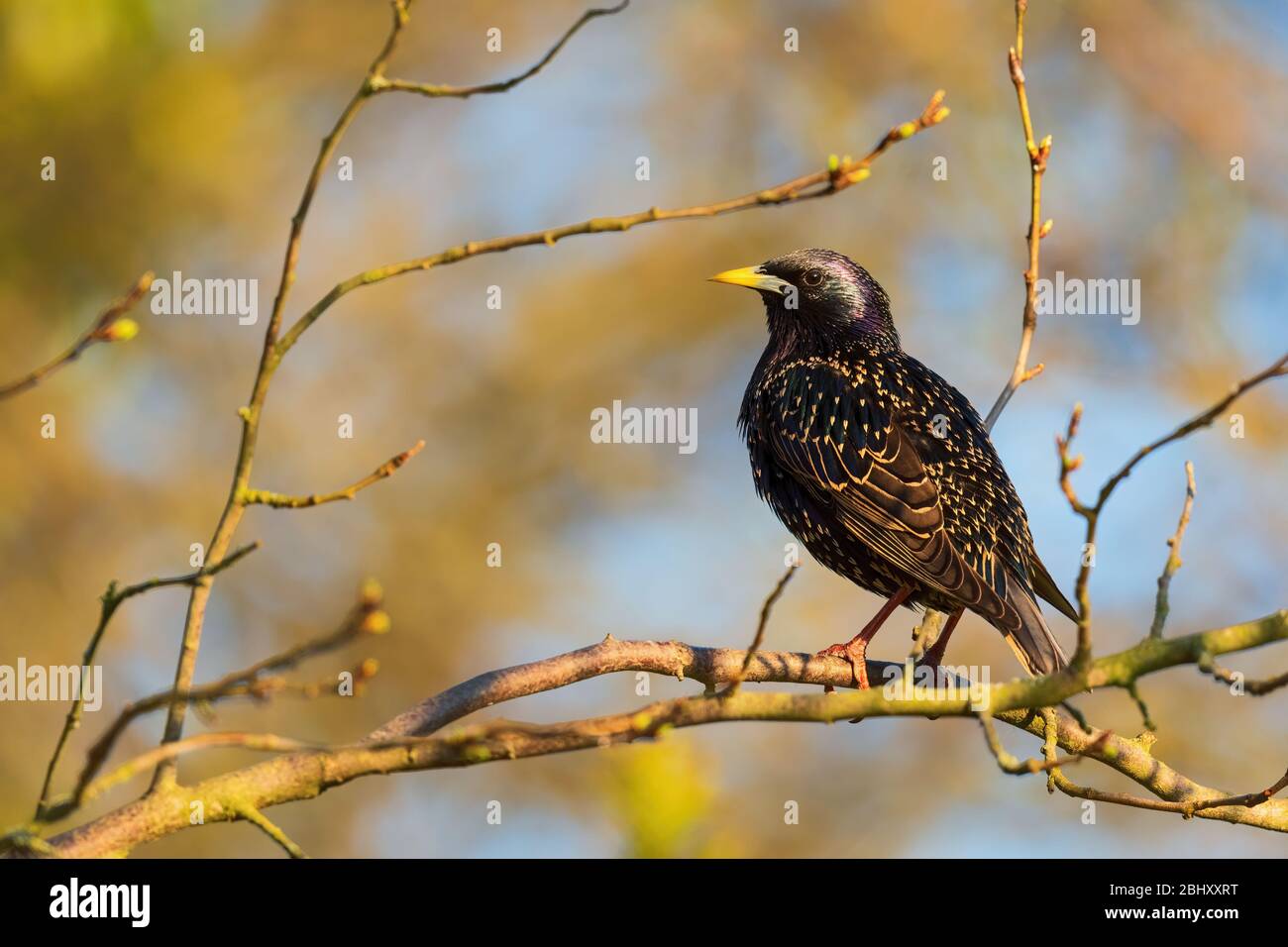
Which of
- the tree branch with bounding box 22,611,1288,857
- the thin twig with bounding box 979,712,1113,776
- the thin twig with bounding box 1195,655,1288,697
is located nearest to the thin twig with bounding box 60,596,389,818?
the tree branch with bounding box 22,611,1288,857

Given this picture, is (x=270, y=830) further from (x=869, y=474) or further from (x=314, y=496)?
(x=869, y=474)

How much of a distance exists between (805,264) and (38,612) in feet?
20.8

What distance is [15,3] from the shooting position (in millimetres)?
7469

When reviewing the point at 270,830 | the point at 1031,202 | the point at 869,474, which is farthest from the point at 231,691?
the point at 869,474

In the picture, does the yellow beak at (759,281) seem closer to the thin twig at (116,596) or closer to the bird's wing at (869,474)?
A: the bird's wing at (869,474)

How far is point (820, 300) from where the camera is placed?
21.8ft

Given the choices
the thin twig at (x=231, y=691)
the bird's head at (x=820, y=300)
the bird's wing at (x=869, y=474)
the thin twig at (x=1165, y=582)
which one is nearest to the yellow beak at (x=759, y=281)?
the bird's head at (x=820, y=300)

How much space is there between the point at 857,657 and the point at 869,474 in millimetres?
915

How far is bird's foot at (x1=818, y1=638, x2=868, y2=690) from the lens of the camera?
480 cm

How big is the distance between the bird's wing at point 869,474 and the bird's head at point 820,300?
0.40 metres

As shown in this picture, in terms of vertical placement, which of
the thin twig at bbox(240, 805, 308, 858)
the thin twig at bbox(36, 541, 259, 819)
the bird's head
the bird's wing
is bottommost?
the thin twig at bbox(240, 805, 308, 858)

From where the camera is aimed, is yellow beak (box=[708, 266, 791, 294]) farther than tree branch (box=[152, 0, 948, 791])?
Yes

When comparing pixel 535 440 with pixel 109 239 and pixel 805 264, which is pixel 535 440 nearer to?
pixel 109 239

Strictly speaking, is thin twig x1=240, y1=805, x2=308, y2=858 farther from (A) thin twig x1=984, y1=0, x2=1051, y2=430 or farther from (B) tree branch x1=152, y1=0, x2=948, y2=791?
(A) thin twig x1=984, y1=0, x2=1051, y2=430
